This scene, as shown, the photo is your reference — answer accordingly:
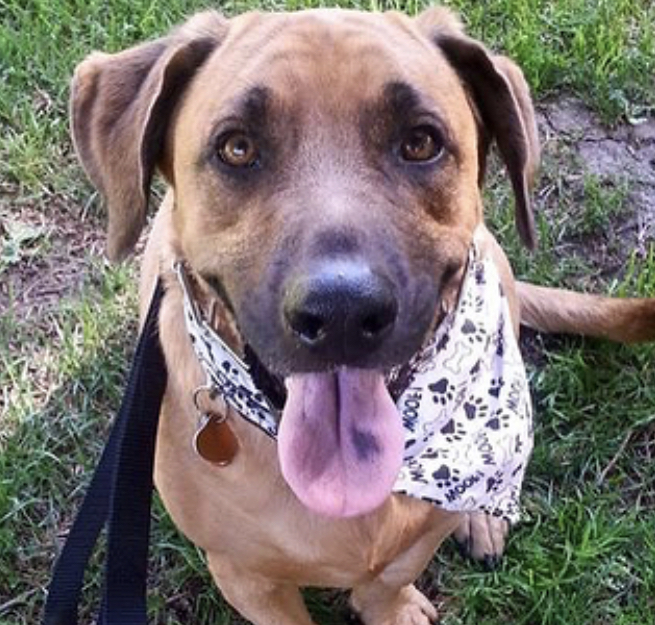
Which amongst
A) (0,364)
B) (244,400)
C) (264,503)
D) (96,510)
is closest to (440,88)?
(244,400)

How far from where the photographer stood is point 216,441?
2590 millimetres

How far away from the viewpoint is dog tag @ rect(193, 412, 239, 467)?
8.46 feet

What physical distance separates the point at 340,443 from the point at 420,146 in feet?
1.66

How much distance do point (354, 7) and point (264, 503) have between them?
5.97ft

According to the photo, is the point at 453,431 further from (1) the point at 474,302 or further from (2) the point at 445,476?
(1) the point at 474,302

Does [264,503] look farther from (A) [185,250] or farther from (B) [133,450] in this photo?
(A) [185,250]

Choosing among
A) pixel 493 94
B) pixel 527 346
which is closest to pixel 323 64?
pixel 493 94

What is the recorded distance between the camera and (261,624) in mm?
2980

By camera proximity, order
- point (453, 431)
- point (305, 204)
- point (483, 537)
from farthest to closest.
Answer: point (483, 537) → point (453, 431) → point (305, 204)

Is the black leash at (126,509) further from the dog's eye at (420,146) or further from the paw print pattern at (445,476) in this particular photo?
Answer: the dog's eye at (420,146)

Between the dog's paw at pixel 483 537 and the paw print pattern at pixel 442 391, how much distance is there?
62 cm

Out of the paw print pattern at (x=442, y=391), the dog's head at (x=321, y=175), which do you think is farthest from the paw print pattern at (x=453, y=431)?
the dog's head at (x=321, y=175)

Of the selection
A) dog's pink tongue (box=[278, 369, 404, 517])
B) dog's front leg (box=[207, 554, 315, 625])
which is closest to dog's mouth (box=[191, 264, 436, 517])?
dog's pink tongue (box=[278, 369, 404, 517])

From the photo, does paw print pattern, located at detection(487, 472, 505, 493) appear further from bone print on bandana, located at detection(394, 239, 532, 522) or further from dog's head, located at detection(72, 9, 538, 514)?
dog's head, located at detection(72, 9, 538, 514)
